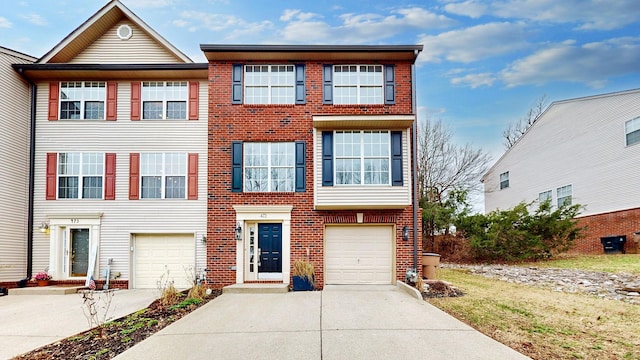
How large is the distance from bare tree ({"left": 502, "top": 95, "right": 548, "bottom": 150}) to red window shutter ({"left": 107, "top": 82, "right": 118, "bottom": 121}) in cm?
2830

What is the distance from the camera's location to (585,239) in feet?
67.4

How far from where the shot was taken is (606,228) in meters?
19.3

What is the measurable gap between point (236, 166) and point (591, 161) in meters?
17.7

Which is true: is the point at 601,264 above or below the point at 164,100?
below

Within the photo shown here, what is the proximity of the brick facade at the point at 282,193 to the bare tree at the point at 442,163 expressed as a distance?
A: 42.0ft

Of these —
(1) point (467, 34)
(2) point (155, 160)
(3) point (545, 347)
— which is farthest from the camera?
(1) point (467, 34)

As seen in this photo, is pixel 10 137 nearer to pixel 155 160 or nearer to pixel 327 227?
pixel 155 160

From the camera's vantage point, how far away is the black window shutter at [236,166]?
490 inches

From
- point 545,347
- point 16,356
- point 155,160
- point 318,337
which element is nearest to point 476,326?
point 545,347

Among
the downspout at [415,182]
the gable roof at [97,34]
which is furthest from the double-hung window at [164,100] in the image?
the downspout at [415,182]

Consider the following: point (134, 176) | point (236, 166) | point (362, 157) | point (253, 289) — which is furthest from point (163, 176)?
point (362, 157)

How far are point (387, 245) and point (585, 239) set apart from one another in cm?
1395

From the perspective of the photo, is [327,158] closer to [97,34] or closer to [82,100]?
[82,100]

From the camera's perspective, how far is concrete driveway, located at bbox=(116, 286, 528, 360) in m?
6.00
